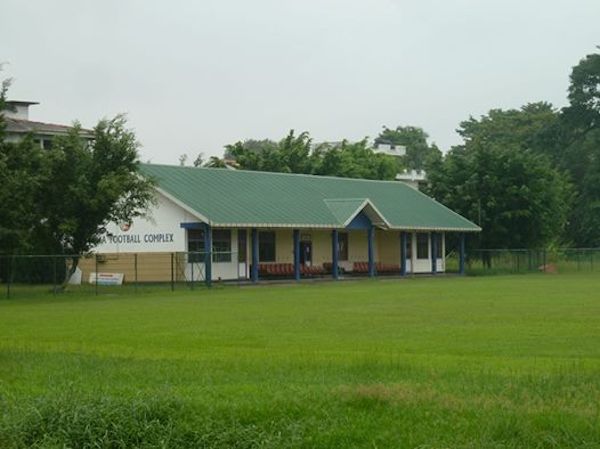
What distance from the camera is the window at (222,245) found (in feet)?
163

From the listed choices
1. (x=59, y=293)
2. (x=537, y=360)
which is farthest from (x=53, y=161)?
(x=537, y=360)

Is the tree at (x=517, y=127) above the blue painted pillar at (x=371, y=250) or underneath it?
above

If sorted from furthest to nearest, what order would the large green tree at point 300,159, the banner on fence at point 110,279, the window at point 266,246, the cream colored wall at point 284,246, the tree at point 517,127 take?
the tree at point 517,127, the large green tree at point 300,159, the cream colored wall at point 284,246, the window at point 266,246, the banner on fence at point 110,279

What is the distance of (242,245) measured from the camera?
51812 millimetres

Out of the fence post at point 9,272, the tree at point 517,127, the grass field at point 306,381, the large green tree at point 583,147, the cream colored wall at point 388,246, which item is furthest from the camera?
the tree at point 517,127

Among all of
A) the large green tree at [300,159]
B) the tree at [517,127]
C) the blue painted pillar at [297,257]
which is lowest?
the blue painted pillar at [297,257]

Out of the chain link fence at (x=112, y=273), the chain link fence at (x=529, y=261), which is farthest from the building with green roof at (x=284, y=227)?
the chain link fence at (x=529, y=261)

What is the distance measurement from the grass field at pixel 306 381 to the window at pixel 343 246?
34.3 m

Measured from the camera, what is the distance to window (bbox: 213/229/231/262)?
4978 cm

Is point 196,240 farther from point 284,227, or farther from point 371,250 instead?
point 371,250

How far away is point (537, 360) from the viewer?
48.0 ft

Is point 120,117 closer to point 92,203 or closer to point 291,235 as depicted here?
point 92,203

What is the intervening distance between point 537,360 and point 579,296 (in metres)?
19.0

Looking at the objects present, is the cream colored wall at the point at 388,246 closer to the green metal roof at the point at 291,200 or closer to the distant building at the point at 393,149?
the green metal roof at the point at 291,200
